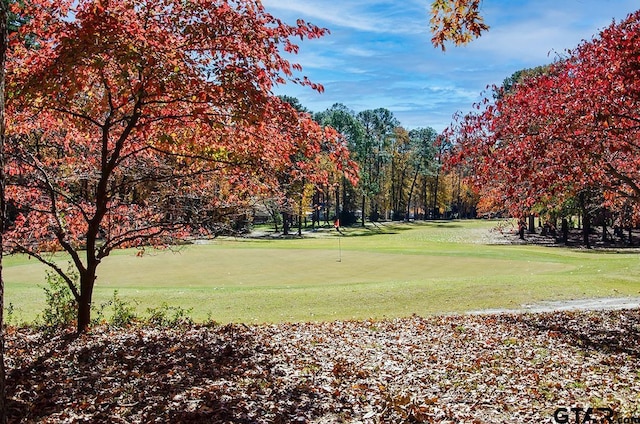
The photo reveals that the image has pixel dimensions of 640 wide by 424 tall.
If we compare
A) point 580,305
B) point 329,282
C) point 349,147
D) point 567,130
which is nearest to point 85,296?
point 567,130

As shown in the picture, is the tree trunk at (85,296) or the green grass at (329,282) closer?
the tree trunk at (85,296)

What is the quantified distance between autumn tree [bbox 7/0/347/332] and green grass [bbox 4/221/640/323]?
4.31 m

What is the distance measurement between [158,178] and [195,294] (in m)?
8.62

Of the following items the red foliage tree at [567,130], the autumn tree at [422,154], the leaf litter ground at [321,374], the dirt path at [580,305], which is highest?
the autumn tree at [422,154]

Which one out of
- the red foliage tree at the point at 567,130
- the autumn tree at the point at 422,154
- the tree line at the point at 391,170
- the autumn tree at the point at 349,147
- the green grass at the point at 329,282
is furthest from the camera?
the autumn tree at the point at 422,154

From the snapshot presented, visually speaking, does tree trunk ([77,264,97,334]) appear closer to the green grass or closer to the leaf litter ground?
the leaf litter ground

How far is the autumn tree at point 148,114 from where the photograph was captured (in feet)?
24.1

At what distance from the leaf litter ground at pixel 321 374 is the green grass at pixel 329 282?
14.1ft

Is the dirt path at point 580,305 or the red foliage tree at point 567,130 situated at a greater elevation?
the red foliage tree at point 567,130

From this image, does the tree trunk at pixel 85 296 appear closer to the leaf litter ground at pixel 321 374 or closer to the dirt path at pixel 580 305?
the leaf litter ground at pixel 321 374

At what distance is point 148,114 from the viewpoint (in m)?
8.64

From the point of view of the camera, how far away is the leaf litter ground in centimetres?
597

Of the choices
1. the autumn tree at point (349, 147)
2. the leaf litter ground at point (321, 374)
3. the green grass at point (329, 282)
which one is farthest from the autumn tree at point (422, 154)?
the leaf litter ground at point (321, 374)

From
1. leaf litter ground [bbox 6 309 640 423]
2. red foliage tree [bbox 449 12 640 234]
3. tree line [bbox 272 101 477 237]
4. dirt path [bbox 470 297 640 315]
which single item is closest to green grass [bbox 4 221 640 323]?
dirt path [bbox 470 297 640 315]
